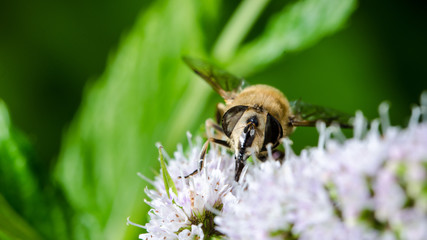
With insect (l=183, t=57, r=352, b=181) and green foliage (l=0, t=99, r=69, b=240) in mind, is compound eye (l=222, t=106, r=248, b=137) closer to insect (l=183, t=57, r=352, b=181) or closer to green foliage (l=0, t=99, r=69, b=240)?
insect (l=183, t=57, r=352, b=181)

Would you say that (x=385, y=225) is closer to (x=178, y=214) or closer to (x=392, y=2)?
(x=178, y=214)

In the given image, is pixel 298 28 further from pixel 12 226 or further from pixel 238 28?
pixel 12 226

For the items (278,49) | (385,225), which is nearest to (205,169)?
(385,225)

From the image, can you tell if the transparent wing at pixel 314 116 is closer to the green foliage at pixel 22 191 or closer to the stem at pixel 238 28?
the stem at pixel 238 28

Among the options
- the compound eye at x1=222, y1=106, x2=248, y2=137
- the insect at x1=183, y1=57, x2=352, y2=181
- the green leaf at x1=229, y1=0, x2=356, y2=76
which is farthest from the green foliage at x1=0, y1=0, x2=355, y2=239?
A: the compound eye at x1=222, y1=106, x2=248, y2=137

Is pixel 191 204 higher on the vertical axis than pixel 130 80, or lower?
lower

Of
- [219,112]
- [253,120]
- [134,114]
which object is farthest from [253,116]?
[134,114]
